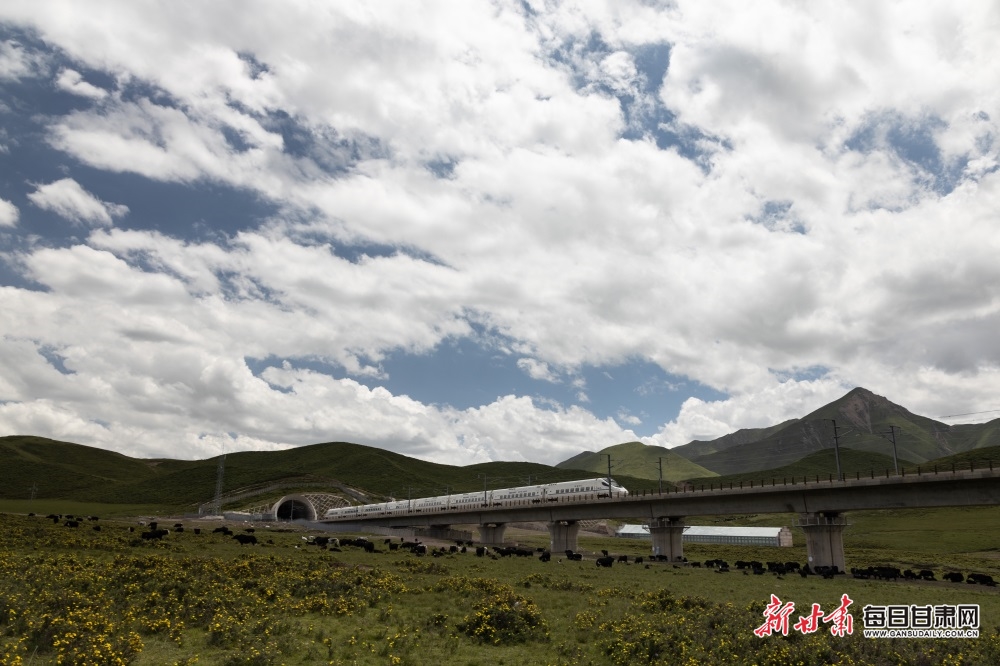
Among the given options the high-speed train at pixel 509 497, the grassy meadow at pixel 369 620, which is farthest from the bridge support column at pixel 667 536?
the grassy meadow at pixel 369 620

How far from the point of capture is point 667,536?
295 ft

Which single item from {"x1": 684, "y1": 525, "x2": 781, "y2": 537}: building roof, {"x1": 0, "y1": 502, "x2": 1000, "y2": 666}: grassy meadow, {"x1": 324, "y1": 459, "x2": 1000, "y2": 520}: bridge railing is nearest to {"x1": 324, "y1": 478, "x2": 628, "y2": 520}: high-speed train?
{"x1": 324, "y1": 459, "x2": 1000, "y2": 520}: bridge railing

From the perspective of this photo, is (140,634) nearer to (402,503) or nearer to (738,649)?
(738,649)

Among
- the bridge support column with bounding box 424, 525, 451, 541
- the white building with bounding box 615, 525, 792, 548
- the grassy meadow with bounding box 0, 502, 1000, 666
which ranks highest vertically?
the grassy meadow with bounding box 0, 502, 1000, 666

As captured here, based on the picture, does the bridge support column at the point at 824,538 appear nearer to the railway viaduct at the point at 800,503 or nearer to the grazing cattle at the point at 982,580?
the railway viaduct at the point at 800,503

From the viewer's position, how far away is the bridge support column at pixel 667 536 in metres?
89.4

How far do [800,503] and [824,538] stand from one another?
15.2 ft

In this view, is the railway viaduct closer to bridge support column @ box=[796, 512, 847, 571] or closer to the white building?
bridge support column @ box=[796, 512, 847, 571]

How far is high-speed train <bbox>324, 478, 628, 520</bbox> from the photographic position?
10438cm

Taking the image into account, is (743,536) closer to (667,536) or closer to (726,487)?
(667,536)

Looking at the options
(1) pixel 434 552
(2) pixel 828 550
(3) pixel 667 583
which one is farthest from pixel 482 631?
(2) pixel 828 550

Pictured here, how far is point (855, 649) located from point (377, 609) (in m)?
20.4

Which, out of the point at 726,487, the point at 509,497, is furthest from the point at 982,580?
the point at 509,497

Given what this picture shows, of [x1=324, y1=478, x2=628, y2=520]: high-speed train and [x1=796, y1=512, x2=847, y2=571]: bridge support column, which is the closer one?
[x1=796, y1=512, x2=847, y2=571]: bridge support column
